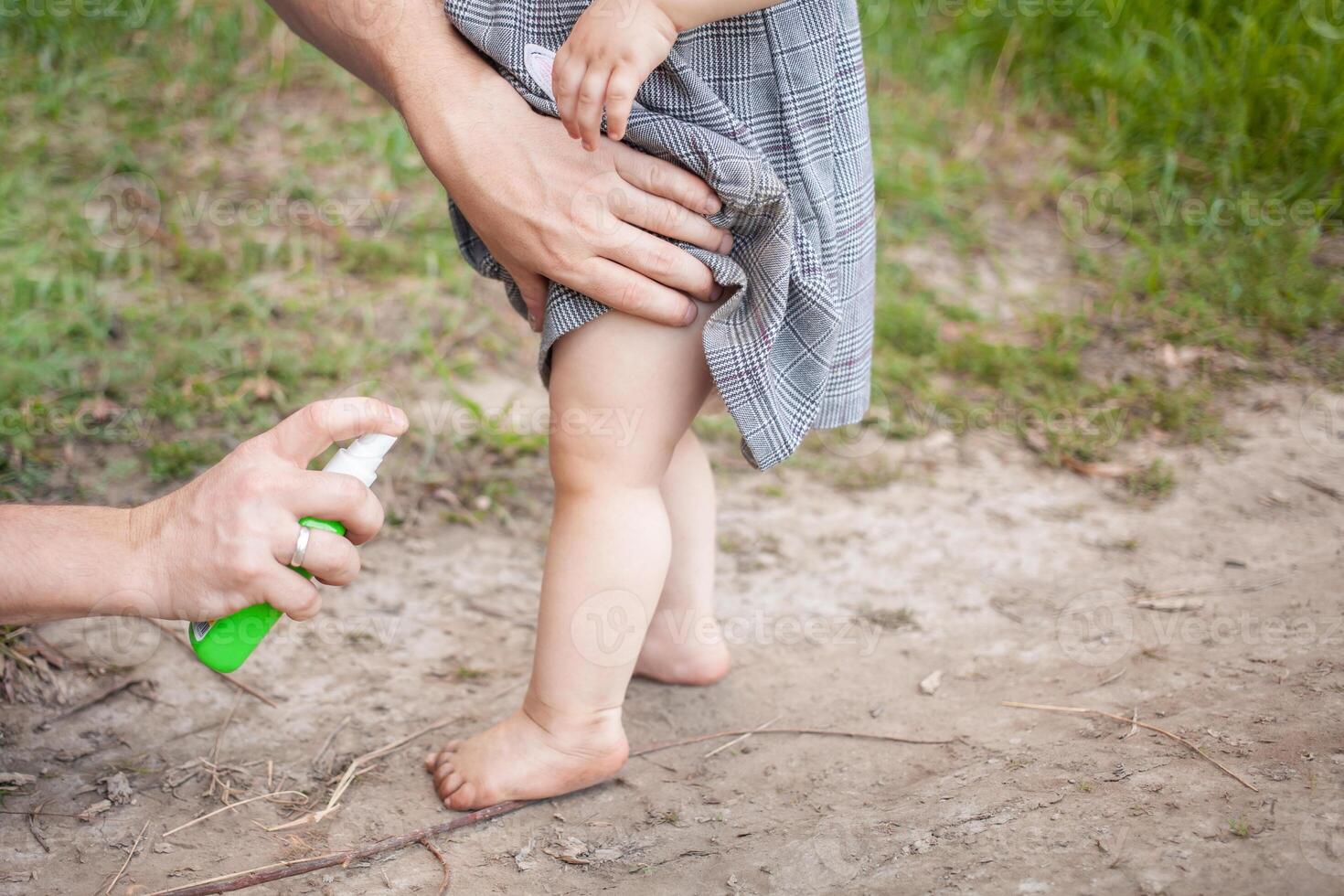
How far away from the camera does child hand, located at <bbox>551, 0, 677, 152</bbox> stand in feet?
3.89

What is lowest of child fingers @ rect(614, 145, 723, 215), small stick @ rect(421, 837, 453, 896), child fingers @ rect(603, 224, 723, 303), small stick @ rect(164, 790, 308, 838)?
small stick @ rect(164, 790, 308, 838)

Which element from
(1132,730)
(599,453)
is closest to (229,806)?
(599,453)

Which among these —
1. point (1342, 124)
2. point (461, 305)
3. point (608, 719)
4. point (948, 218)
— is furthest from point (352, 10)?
point (1342, 124)

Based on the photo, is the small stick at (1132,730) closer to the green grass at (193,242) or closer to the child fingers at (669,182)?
the child fingers at (669,182)

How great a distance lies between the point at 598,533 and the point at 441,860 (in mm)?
444

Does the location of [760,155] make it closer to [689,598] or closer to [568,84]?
[568,84]

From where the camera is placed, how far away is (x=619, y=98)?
1.18 metres

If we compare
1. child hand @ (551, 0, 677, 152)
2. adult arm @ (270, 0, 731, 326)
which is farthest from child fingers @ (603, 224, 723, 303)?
child hand @ (551, 0, 677, 152)

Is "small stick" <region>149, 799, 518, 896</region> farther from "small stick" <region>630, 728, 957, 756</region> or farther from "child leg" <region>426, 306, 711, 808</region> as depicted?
"small stick" <region>630, 728, 957, 756</region>

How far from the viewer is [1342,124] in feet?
10.2

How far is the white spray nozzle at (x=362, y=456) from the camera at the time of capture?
121 centimetres

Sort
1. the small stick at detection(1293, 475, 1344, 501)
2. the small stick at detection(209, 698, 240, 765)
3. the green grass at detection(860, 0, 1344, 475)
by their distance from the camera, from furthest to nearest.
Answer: the green grass at detection(860, 0, 1344, 475), the small stick at detection(1293, 475, 1344, 501), the small stick at detection(209, 698, 240, 765)

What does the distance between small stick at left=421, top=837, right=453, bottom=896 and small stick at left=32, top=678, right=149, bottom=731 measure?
0.58 m

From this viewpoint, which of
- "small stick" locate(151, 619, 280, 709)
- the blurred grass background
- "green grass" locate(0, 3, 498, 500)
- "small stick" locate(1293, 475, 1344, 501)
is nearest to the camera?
"small stick" locate(151, 619, 280, 709)
